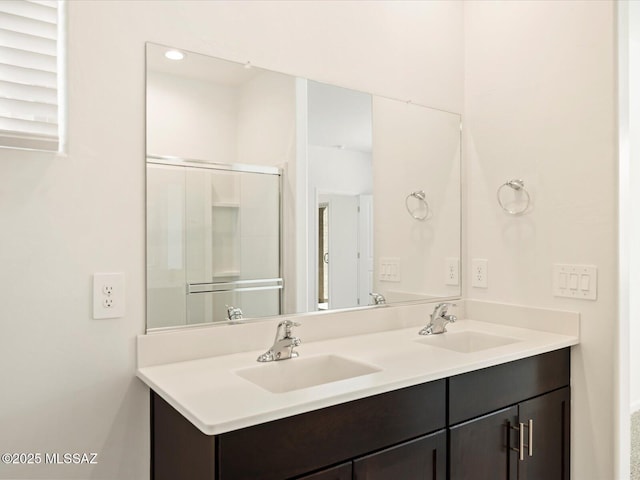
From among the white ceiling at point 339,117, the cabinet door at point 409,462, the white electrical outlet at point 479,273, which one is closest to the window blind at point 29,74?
the white ceiling at point 339,117

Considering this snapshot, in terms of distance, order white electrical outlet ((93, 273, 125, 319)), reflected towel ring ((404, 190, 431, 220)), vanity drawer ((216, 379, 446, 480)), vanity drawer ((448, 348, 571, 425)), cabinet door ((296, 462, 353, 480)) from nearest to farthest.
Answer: vanity drawer ((216, 379, 446, 480)) → cabinet door ((296, 462, 353, 480)) → white electrical outlet ((93, 273, 125, 319)) → vanity drawer ((448, 348, 571, 425)) → reflected towel ring ((404, 190, 431, 220))

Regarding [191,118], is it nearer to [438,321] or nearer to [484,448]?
[438,321]

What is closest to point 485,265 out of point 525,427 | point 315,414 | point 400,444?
point 525,427

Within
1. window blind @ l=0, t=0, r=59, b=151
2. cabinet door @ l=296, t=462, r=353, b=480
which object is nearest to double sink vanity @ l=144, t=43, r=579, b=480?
cabinet door @ l=296, t=462, r=353, b=480

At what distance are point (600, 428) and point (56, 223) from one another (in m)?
1.99

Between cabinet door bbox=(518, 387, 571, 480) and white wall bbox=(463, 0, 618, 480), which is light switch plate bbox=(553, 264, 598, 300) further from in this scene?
cabinet door bbox=(518, 387, 571, 480)

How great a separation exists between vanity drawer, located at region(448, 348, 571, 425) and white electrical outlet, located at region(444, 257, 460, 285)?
575mm

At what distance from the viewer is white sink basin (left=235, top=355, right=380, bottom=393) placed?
144 cm

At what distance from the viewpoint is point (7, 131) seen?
3.67 feet

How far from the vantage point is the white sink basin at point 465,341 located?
187cm

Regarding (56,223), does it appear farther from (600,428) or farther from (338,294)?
(600,428)

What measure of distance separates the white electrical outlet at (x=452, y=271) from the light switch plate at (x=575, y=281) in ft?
1.46

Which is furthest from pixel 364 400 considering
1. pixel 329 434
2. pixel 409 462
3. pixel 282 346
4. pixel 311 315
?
pixel 311 315

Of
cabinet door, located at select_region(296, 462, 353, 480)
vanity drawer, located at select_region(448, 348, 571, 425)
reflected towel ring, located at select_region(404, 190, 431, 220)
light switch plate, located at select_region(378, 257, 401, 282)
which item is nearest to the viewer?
cabinet door, located at select_region(296, 462, 353, 480)
